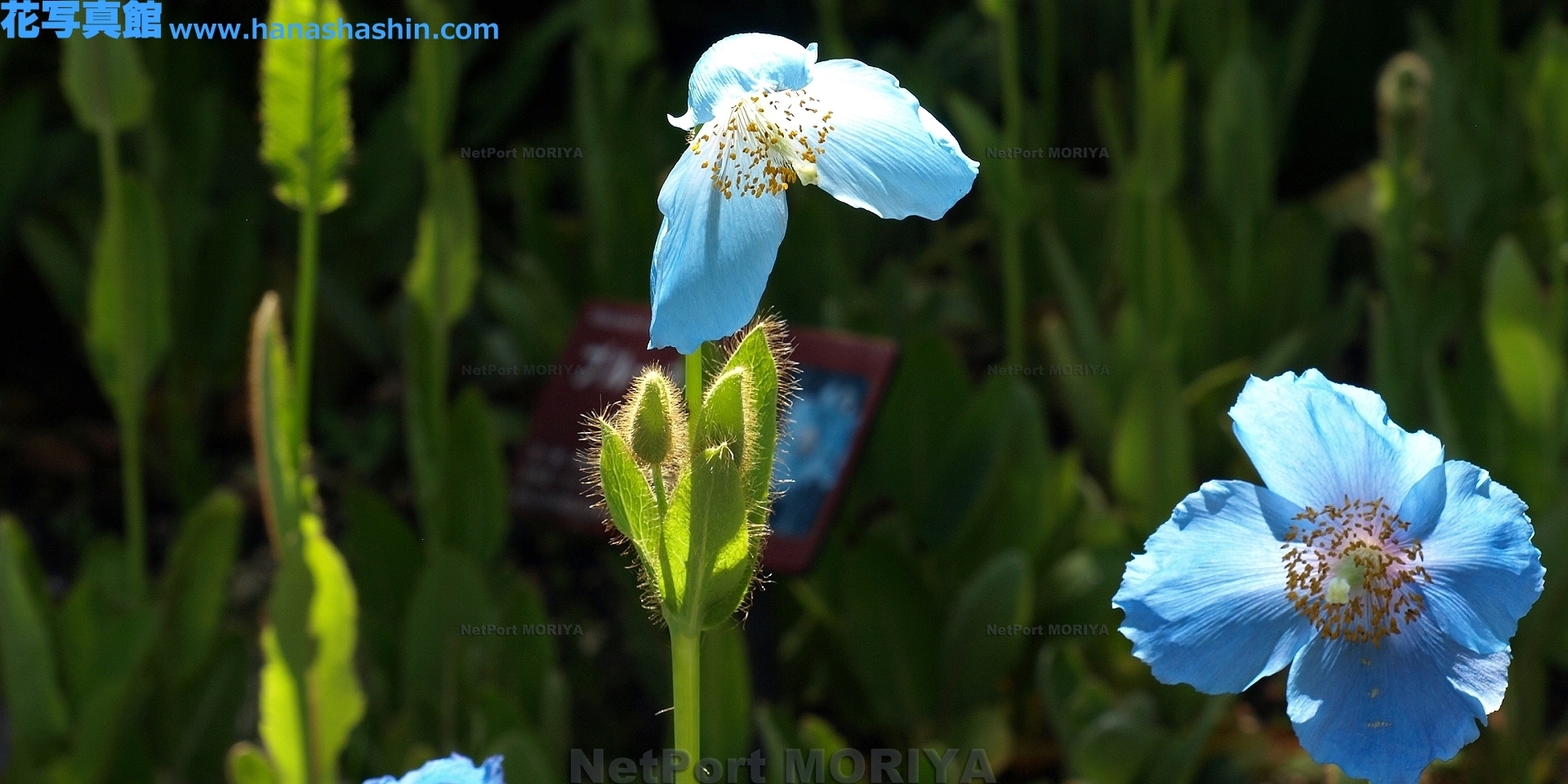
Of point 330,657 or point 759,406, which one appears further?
point 330,657

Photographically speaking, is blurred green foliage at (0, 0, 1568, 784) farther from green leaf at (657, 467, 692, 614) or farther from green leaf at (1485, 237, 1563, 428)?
green leaf at (657, 467, 692, 614)

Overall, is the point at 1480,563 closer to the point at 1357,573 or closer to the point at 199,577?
the point at 1357,573

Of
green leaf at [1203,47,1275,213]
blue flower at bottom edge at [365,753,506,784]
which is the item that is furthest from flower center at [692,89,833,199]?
green leaf at [1203,47,1275,213]

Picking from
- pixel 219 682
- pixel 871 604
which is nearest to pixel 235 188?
pixel 219 682

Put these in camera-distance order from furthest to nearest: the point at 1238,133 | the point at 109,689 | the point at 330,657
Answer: the point at 1238,133, the point at 109,689, the point at 330,657

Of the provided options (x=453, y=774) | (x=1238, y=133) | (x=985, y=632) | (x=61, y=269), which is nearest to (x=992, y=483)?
(x=985, y=632)

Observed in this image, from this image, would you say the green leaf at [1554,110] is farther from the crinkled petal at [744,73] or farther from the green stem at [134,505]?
the green stem at [134,505]
